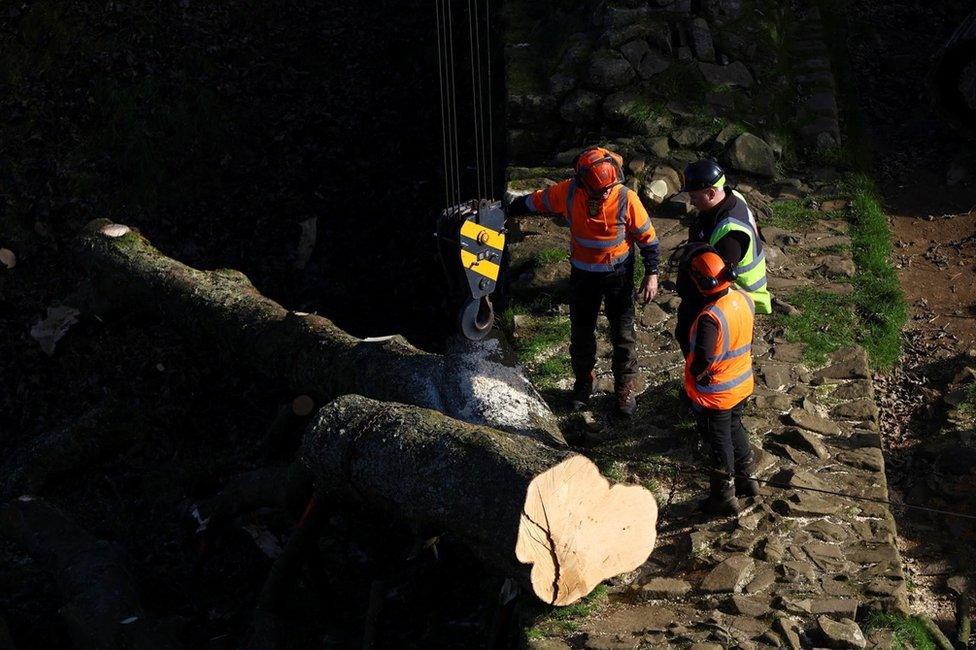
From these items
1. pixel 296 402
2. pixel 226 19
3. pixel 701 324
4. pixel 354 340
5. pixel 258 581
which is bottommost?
pixel 258 581

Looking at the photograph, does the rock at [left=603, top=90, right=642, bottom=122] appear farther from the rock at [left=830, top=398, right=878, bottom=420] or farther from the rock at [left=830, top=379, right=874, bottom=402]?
the rock at [left=830, top=398, right=878, bottom=420]

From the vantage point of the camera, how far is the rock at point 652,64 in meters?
10.4

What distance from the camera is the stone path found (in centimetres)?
562

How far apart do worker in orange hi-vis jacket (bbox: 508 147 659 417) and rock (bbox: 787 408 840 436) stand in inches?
41.6

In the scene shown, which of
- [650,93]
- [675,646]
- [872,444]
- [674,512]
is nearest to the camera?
[675,646]

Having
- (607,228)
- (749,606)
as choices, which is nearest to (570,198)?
(607,228)

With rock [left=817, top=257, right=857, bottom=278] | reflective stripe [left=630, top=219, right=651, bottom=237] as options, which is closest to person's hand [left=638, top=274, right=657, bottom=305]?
reflective stripe [left=630, top=219, right=651, bottom=237]

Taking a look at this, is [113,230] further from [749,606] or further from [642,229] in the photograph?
[749,606]

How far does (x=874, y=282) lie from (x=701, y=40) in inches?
129

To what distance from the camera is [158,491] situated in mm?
8508

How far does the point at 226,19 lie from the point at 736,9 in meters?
5.95

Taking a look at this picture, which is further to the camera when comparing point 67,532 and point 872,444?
point 67,532

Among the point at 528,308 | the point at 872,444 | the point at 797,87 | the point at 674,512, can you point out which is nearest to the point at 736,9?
the point at 797,87

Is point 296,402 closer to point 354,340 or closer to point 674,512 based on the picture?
point 354,340
